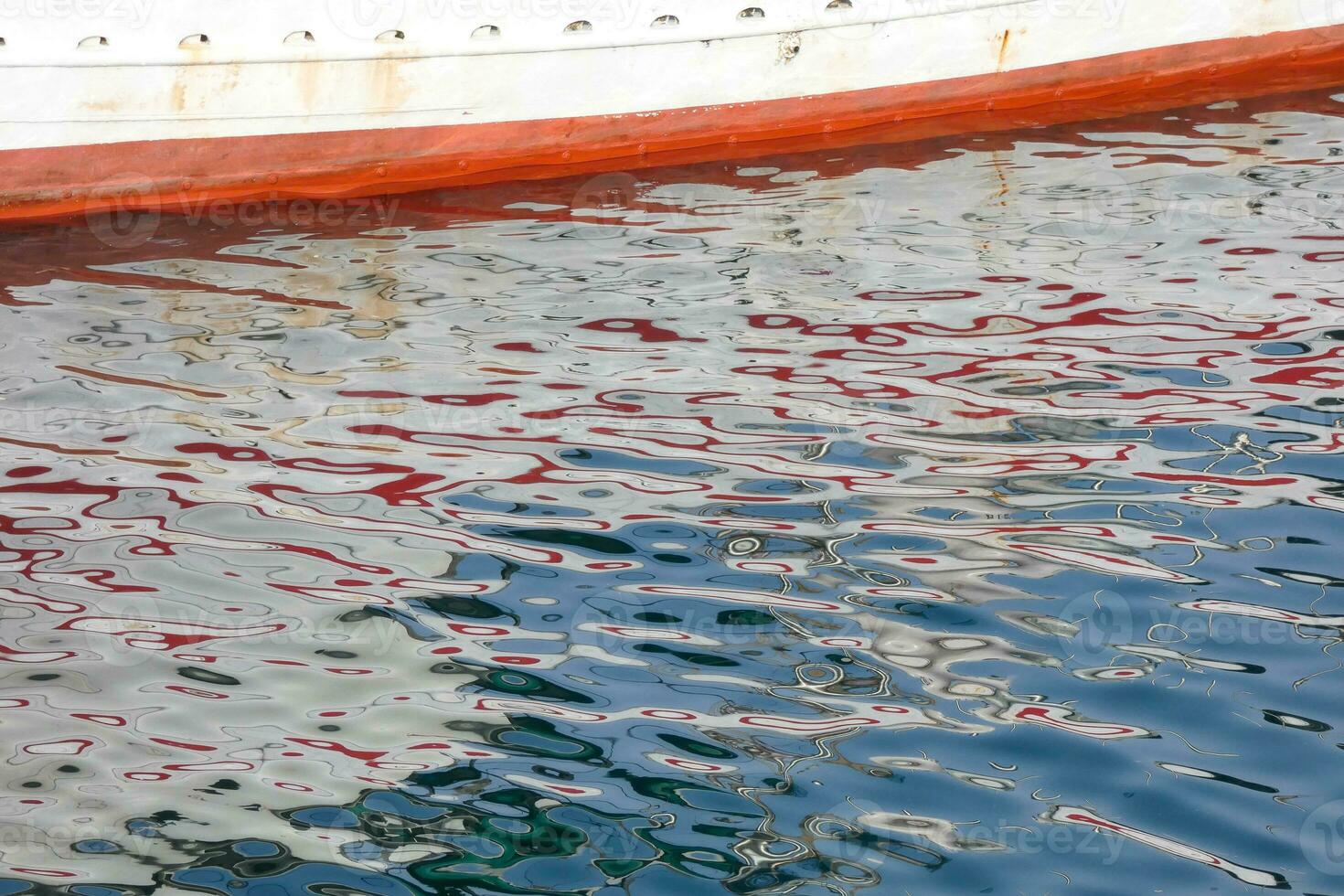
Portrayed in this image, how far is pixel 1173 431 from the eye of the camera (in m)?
5.88

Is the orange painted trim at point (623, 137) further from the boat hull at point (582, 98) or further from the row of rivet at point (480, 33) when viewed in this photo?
the row of rivet at point (480, 33)

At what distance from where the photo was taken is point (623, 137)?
33.5 ft

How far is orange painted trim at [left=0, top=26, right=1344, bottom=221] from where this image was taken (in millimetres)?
9141

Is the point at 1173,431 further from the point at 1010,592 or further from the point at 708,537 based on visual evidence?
the point at 708,537

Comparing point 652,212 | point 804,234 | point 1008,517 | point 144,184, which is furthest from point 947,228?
point 144,184

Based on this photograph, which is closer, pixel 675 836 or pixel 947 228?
pixel 675 836

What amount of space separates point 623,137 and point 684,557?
576 cm

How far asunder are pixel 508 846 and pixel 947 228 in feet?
18.4

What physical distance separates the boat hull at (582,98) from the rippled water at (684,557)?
0.89 meters

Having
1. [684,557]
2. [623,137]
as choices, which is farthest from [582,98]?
[684,557]

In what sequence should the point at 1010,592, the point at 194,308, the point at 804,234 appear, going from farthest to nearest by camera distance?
the point at 804,234 < the point at 194,308 < the point at 1010,592

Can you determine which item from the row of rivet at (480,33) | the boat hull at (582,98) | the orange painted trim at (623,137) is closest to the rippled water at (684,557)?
the orange painted trim at (623,137)

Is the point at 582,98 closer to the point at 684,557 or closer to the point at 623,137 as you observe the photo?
the point at 623,137

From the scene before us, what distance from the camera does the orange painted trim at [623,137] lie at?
30.0 feet
